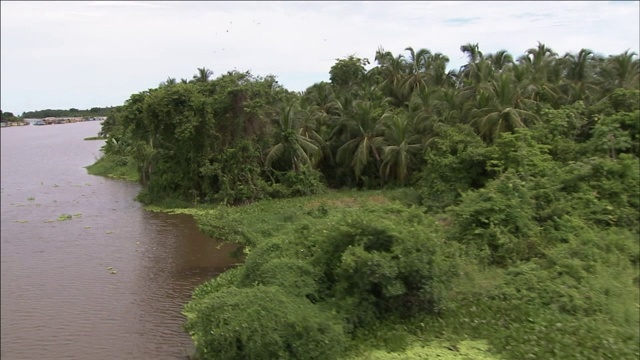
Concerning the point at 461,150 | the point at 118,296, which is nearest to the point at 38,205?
the point at 118,296

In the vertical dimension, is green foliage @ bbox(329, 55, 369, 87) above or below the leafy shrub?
above

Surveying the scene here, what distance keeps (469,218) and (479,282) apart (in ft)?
9.18

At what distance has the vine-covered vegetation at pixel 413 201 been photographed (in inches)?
344

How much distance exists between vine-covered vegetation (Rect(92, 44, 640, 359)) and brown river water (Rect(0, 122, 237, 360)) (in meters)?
0.97

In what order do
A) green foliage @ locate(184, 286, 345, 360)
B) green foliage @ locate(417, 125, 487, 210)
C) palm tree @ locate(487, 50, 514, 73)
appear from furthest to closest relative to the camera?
palm tree @ locate(487, 50, 514, 73)
green foliage @ locate(417, 125, 487, 210)
green foliage @ locate(184, 286, 345, 360)

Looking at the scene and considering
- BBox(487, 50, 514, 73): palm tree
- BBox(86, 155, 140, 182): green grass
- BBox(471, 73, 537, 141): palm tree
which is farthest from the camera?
BBox(86, 155, 140, 182): green grass

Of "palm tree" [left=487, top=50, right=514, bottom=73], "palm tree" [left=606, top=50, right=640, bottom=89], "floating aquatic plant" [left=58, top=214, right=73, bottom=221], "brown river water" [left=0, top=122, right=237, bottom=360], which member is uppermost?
"palm tree" [left=487, top=50, right=514, bottom=73]

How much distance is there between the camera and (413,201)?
22375 mm

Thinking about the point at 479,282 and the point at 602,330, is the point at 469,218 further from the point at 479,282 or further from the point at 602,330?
the point at 602,330

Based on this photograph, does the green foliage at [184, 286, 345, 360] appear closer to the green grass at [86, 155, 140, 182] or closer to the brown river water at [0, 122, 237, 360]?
the brown river water at [0, 122, 237, 360]

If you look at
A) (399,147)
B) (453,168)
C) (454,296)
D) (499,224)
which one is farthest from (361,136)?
(454,296)

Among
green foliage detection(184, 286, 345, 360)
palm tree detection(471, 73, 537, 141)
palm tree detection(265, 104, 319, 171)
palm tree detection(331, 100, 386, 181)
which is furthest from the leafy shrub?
palm tree detection(265, 104, 319, 171)

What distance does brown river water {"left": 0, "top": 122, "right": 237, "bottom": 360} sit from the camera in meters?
10.0

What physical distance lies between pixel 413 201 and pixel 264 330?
15480 mm
